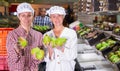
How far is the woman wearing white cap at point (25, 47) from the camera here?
8.48 feet

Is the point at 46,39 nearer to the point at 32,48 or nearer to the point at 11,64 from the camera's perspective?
the point at 32,48

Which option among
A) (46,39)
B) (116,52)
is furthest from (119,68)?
(46,39)

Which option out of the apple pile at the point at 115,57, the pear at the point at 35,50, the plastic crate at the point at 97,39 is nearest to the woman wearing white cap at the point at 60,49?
the pear at the point at 35,50

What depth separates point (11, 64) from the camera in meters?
2.62

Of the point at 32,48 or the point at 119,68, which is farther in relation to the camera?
the point at 119,68

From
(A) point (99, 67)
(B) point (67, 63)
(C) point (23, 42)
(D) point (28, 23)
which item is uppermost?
(D) point (28, 23)

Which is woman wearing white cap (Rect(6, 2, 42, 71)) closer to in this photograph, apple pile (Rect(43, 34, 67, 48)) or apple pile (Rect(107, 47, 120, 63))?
apple pile (Rect(43, 34, 67, 48))

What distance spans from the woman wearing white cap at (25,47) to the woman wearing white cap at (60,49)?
6.0 inches

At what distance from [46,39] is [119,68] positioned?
3.64 feet

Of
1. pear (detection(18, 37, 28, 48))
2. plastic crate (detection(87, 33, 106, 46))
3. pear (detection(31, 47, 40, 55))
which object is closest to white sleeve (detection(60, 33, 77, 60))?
pear (detection(31, 47, 40, 55))

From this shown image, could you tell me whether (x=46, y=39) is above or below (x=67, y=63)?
above

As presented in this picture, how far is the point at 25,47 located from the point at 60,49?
13.7 inches

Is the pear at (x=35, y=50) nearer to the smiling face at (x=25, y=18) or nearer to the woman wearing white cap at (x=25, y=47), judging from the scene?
the woman wearing white cap at (x=25, y=47)

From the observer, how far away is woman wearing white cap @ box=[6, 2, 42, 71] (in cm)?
259
